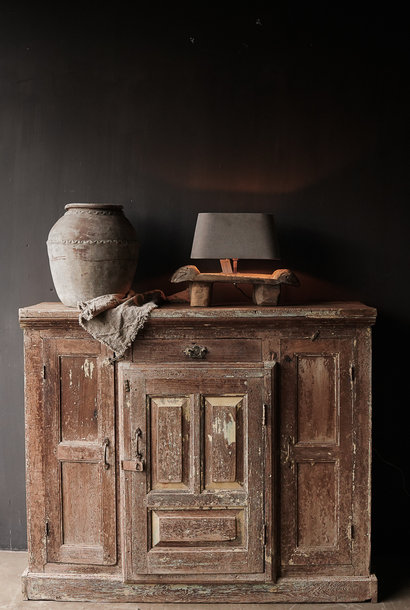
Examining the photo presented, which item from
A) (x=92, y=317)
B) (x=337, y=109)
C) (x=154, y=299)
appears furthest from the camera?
(x=337, y=109)

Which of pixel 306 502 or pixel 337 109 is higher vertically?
pixel 337 109

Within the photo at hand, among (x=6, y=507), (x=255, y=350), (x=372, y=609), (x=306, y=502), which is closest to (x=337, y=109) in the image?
(x=255, y=350)

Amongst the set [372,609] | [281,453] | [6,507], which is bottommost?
[372,609]

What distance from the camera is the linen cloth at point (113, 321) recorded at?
8.71ft

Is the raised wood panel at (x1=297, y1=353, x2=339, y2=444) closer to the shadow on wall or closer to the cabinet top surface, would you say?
the cabinet top surface

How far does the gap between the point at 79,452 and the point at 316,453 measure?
1.04 m

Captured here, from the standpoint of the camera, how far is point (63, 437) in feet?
9.13

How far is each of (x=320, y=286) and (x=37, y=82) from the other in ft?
5.79

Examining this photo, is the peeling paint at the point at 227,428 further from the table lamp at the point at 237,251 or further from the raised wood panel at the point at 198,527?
the table lamp at the point at 237,251

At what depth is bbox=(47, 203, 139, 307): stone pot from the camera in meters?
2.76

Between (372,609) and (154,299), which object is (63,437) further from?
(372,609)

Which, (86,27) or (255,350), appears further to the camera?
(86,27)

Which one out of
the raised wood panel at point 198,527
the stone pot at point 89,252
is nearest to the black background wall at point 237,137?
the stone pot at point 89,252

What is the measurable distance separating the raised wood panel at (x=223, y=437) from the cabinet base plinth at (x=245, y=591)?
0.49 meters
